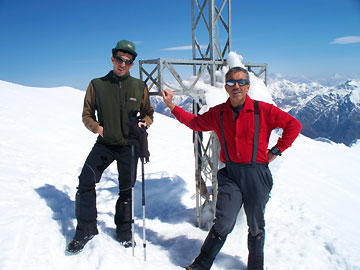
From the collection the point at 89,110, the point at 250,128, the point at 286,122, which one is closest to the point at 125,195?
the point at 89,110

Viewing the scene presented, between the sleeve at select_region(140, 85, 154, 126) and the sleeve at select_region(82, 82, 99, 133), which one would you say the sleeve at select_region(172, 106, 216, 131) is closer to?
the sleeve at select_region(140, 85, 154, 126)

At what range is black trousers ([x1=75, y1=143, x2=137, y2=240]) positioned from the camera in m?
4.04

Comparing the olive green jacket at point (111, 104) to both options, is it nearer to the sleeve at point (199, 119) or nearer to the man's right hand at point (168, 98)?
the man's right hand at point (168, 98)

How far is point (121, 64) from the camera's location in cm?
394

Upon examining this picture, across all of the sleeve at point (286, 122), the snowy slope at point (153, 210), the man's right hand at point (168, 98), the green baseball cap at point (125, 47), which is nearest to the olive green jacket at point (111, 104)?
the green baseball cap at point (125, 47)

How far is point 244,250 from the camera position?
498 centimetres

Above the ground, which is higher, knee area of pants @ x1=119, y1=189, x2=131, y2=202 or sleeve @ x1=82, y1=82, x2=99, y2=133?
sleeve @ x1=82, y1=82, x2=99, y2=133

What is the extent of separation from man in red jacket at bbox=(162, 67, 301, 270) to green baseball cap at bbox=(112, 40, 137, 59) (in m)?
1.43

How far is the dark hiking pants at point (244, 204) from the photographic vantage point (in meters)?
3.71

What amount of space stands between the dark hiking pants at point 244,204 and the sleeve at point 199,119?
29.1 inches

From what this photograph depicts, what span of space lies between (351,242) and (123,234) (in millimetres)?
4208

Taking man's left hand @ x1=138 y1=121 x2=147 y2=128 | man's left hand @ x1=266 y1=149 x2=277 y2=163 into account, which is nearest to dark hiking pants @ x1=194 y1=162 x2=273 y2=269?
man's left hand @ x1=266 y1=149 x2=277 y2=163

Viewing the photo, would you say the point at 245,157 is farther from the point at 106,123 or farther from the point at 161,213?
the point at 161,213

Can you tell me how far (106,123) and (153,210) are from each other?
3638mm
